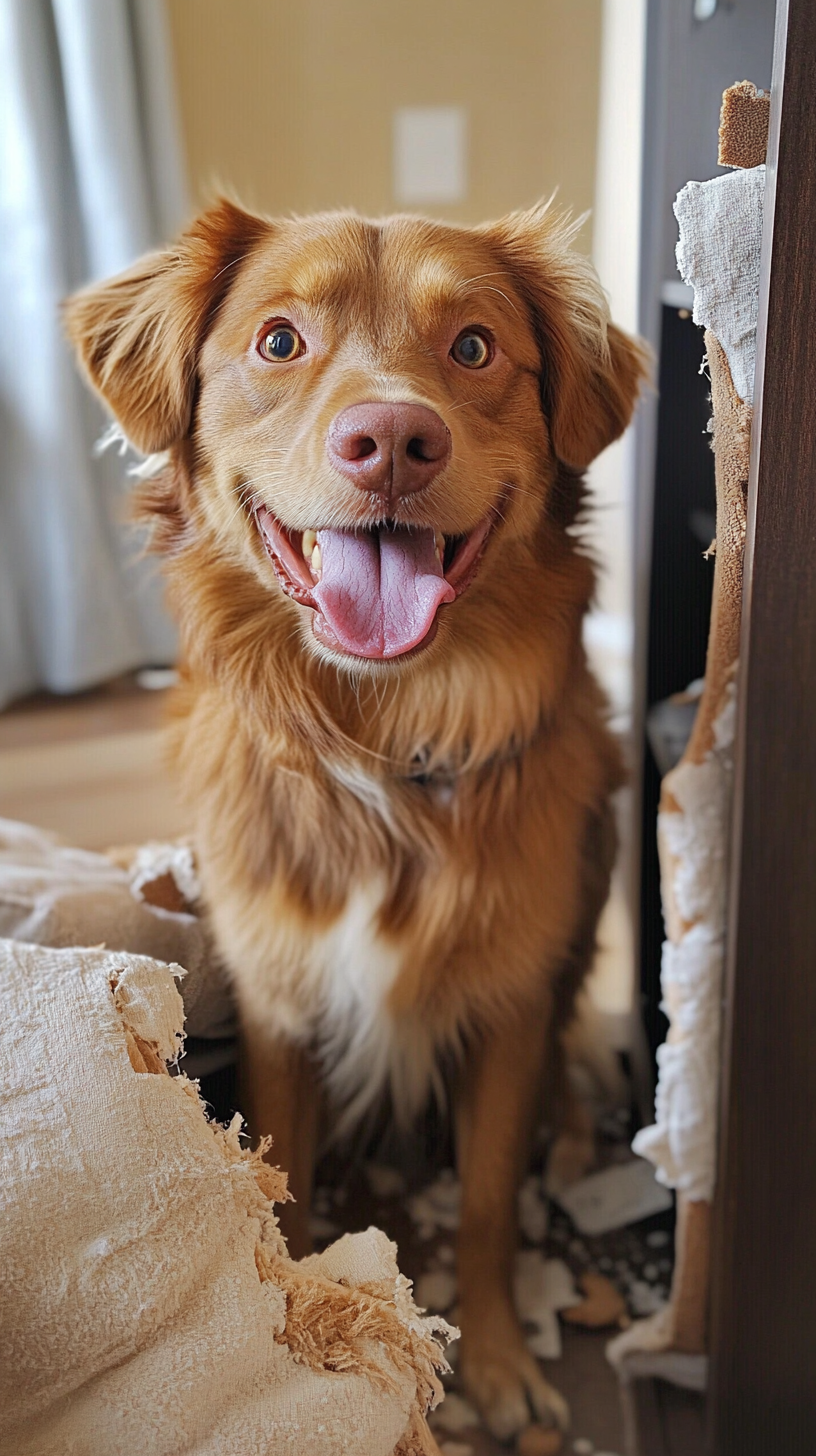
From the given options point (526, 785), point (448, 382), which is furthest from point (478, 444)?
point (526, 785)

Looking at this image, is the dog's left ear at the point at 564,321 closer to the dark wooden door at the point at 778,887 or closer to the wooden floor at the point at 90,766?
the dark wooden door at the point at 778,887

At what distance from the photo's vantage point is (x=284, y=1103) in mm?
1219

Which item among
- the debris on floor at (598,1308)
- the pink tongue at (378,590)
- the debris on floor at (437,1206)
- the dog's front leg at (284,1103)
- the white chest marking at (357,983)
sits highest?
the pink tongue at (378,590)

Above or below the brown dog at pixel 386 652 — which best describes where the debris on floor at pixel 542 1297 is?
below

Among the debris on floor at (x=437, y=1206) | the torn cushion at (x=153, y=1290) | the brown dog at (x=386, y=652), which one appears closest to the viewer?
the torn cushion at (x=153, y=1290)

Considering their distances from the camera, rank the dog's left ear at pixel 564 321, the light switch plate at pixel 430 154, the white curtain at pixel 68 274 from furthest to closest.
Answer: the light switch plate at pixel 430 154 < the white curtain at pixel 68 274 < the dog's left ear at pixel 564 321

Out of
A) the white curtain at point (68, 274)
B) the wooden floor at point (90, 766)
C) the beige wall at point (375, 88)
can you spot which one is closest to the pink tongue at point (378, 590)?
the wooden floor at point (90, 766)

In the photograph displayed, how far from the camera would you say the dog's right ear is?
107cm

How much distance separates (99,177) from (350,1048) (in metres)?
2.28

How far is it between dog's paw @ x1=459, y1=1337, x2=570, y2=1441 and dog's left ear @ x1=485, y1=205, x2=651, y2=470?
933 millimetres

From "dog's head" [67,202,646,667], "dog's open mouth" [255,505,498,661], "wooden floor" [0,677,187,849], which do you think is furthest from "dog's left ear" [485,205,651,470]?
"wooden floor" [0,677,187,849]

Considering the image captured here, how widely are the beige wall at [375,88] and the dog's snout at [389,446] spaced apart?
6.58 ft

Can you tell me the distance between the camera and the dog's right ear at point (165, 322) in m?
1.07

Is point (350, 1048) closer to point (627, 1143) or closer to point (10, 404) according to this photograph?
point (627, 1143)
